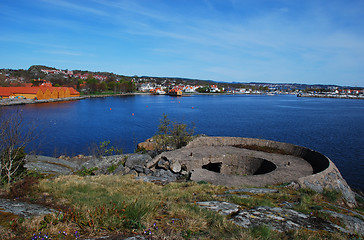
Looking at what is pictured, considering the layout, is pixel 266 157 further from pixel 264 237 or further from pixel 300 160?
pixel 264 237

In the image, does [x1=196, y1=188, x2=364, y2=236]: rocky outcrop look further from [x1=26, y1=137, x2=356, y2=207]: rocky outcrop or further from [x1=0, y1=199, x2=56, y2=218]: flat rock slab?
[x1=26, y1=137, x2=356, y2=207]: rocky outcrop

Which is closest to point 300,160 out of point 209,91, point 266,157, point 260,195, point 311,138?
point 266,157

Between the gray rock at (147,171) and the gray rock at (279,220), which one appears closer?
the gray rock at (279,220)

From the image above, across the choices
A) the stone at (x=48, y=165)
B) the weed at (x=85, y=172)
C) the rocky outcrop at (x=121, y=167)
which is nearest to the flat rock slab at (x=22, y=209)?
the rocky outcrop at (x=121, y=167)

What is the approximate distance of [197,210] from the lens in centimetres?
529

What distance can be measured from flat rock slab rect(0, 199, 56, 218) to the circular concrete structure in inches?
295

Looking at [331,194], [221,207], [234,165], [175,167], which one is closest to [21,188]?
[221,207]

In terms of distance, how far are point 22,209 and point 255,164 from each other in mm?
12776

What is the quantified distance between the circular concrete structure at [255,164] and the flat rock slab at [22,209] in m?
7.50

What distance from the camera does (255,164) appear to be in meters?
15.0

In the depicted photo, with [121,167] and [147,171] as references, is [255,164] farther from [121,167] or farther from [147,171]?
[121,167]

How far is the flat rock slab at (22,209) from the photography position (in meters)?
4.54

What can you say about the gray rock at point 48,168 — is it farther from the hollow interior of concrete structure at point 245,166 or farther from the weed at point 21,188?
the weed at point 21,188

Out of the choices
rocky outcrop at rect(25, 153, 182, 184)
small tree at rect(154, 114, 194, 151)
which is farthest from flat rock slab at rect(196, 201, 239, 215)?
small tree at rect(154, 114, 194, 151)
